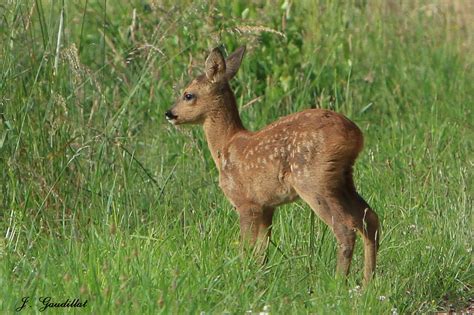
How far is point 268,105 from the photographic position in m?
8.91

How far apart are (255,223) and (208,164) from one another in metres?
1.48

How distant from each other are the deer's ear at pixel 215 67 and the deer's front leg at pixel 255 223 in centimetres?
91

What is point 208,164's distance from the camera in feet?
25.9

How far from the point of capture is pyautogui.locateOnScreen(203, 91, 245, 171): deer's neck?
7.07 m

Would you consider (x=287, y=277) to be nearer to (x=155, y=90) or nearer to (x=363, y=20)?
(x=155, y=90)

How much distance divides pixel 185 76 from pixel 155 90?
0.24 metres

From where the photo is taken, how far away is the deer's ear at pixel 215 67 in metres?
7.05

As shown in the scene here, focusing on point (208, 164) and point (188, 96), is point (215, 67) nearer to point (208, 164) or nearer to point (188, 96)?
point (188, 96)

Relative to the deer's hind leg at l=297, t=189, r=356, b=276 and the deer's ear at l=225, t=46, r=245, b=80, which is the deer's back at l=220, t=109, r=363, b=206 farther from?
the deer's ear at l=225, t=46, r=245, b=80

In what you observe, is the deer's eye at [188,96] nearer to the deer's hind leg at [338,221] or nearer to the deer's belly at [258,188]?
the deer's belly at [258,188]

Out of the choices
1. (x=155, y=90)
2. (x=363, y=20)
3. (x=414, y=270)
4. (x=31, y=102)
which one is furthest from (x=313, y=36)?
(x=414, y=270)

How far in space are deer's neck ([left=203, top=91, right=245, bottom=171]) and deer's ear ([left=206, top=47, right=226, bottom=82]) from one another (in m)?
0.12

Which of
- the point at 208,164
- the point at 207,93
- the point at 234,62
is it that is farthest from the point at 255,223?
the point at 208,164

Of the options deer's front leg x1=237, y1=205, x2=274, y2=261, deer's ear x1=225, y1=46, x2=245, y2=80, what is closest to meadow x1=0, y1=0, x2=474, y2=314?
deer's front leg x1=237, y1=205, x2=274, y2=261
